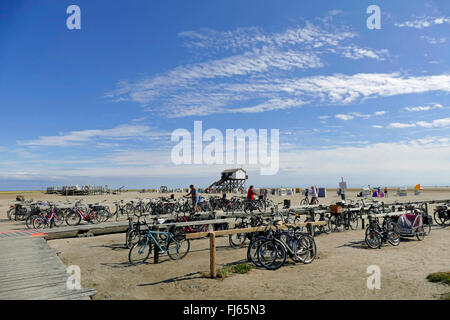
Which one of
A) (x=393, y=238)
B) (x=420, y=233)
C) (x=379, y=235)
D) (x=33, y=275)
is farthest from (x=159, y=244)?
(x=420, y=233)

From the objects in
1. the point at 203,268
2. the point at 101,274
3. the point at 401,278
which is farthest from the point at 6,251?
the point at 401,278

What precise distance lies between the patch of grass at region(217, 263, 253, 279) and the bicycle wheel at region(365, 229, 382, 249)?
5.14 meters

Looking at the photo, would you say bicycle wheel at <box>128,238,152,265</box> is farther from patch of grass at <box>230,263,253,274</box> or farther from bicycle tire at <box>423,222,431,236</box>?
bicycle tire at <box>423,222,431,236</box>

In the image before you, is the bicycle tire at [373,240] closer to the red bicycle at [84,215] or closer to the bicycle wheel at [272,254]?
the bicycle wheel at [272,254]

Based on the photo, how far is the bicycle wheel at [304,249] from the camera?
8812 millimetres

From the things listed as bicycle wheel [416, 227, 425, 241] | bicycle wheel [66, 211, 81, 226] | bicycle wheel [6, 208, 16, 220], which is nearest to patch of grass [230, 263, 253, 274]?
bicycle wheel [416, 227, 425, 241]

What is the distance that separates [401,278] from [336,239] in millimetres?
5857

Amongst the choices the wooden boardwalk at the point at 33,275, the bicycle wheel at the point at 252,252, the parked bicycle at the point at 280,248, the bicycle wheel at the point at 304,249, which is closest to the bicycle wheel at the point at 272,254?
the parked bicycle at the point at 280,248

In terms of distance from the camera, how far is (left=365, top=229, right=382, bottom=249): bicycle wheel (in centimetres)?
1089

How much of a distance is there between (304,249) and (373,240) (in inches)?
145

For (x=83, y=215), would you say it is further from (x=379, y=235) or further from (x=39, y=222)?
(x=379, y=235)

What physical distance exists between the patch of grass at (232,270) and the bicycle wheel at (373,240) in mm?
5135

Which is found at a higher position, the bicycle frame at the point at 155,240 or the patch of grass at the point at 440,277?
the bicycle frame at the point at 155,240

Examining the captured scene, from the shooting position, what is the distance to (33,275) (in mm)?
6996
